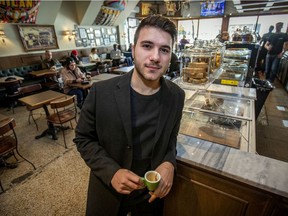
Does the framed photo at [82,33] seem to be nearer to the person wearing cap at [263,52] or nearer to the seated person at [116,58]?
the seated person at [116,58]

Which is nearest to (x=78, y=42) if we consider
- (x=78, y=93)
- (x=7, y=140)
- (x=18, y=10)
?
(x=18, y=10)

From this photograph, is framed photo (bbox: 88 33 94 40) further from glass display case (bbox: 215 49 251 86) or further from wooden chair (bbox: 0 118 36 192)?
glass display case (bbox: 215 49 251 86)

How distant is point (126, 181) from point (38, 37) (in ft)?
25.6

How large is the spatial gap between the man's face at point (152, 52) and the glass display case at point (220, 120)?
2.14ft

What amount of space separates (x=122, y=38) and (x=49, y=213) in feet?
34.9

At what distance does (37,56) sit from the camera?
6.61 meters

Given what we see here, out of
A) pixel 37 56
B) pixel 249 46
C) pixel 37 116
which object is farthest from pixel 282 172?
pixel 37 56

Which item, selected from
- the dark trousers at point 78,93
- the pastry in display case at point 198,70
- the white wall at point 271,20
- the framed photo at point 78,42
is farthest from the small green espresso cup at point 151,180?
the white wall at point 271,20

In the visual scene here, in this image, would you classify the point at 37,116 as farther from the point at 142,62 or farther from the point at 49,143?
the point at 142,62

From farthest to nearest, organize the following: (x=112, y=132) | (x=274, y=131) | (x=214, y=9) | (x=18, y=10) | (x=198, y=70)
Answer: (x=214, y=9)
(x=18, y=10)
(x=274, y=131)
(x=198, y=70)
(x=112, y=132)

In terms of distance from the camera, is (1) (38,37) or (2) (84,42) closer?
(1) (38,37)

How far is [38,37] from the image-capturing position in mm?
6527

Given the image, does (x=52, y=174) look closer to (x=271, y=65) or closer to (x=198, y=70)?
(x=198, y=70)

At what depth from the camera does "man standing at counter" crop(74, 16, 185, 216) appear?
0.88m
